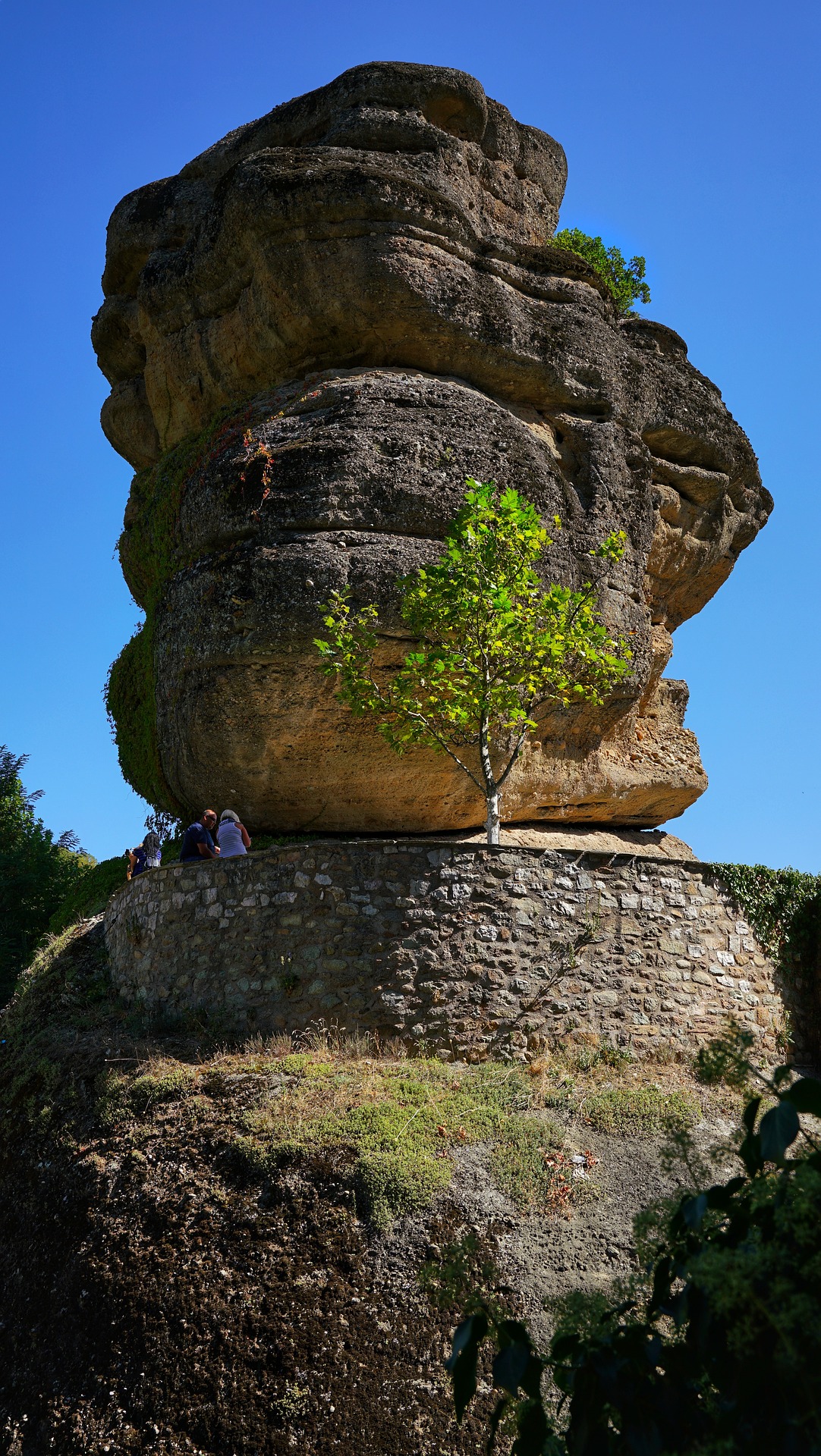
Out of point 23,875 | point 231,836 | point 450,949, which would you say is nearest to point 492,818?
point 450,949

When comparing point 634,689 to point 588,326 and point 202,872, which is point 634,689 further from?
point 202,872

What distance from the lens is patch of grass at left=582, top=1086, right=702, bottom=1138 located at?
8.97 m

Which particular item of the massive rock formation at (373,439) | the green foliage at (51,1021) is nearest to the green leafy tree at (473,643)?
the massive rock formation at (373,439)

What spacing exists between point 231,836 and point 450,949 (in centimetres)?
357

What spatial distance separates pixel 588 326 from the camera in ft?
52.2

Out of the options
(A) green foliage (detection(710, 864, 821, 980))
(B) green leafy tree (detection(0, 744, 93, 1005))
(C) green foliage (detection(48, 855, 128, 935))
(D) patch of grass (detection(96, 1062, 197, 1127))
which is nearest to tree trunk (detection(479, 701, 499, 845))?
(A) green foliage (detection(710, 864, 821, 980))

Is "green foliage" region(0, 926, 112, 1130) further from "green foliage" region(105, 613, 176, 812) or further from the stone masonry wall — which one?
"green foliage" region(105, 613, 176, 812)

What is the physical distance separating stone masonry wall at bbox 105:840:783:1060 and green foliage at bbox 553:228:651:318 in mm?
13112

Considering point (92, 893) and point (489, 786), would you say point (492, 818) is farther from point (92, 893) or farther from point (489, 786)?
point (92, 893)

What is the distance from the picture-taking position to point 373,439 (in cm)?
1313

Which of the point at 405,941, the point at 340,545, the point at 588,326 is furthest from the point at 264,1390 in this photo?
the point at 588,326

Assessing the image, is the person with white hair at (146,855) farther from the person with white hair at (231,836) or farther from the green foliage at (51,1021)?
the person with white hair at (231,836)

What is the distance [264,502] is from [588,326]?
645cm

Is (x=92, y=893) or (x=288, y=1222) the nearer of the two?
(x=288, y=1222)
